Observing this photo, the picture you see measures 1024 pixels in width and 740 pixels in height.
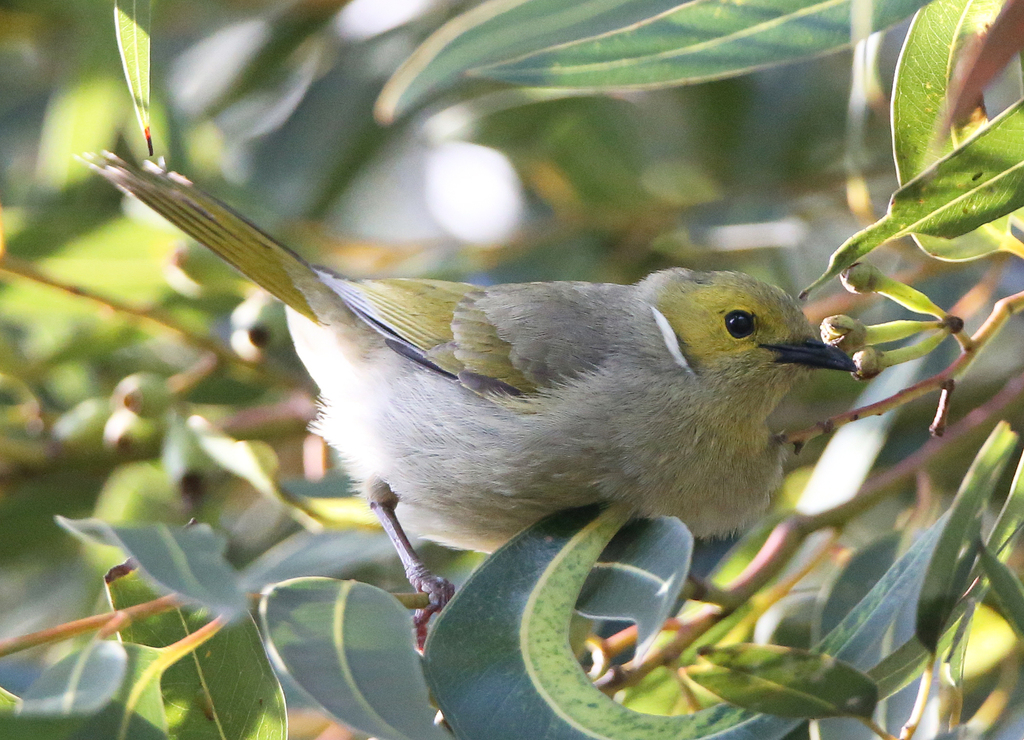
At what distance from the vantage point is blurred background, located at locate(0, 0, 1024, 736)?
3.64m

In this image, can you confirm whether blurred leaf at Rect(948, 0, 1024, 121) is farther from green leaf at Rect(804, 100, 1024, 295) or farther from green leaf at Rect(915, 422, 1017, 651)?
green leaf at Rect(915, 422, 1017, 651)

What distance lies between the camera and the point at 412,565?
119 inches

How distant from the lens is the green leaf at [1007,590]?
1836 mm

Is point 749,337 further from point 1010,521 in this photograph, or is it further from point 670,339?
point 1010,521

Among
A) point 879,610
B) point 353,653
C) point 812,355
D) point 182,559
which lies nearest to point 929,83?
point 812,355

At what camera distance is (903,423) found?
3711 mm

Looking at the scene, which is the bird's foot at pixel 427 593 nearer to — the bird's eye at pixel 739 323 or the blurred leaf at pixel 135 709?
the blurred leaf at pixel 135 709

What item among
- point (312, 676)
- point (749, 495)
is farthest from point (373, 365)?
point (312, 676)

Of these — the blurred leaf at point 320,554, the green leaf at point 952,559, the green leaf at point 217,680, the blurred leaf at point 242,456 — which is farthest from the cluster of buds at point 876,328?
the blurred leaf at point 242,456

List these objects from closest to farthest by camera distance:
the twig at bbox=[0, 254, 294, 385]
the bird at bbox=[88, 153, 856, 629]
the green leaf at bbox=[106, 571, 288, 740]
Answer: the green leaf at bbox=[106, 571, 288, 740] → the bird at bbox=[88, 153, 856, 629] → the twig at bbox=[0, 254, 294, 385]

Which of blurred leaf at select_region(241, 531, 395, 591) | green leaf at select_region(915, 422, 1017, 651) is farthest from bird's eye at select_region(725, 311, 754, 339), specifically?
blurred leaf at select_region(241, 531, 395, 591)

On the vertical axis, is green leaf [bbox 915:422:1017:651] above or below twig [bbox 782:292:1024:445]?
below

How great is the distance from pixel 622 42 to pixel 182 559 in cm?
161

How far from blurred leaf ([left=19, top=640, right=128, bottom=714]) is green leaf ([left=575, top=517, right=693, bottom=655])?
3.05ft
